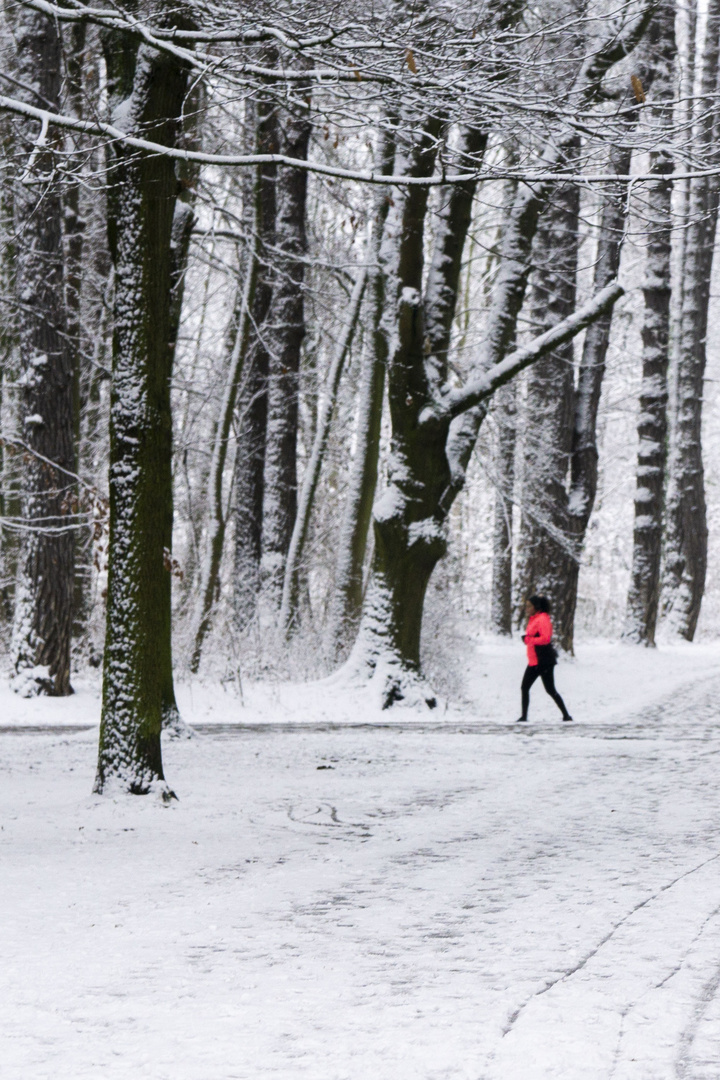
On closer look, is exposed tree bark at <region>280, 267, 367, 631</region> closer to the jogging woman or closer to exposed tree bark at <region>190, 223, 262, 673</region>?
exposed tree bark at <region>190, 223, 262, 673</region>

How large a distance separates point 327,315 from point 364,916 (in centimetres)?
1922

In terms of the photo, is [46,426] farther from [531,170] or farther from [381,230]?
[531,170]

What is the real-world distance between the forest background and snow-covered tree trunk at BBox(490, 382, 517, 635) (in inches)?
3.8

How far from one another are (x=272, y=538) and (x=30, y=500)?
6.12 meters

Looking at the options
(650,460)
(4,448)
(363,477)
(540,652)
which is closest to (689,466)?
(650,460)

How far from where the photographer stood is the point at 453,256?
15.3 m

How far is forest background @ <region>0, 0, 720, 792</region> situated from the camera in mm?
7371

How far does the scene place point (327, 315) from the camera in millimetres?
23688

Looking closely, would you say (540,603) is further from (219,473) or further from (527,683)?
(219,473)

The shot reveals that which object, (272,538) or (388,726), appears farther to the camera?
(272,538)

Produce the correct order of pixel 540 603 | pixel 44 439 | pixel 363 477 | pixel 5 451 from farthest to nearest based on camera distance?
pixel 5 451 < pixel 363 477 < pixel 44 439 < pixel 540 603

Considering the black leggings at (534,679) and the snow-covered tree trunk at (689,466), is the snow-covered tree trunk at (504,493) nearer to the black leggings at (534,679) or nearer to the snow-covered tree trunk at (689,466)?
the snow-covered tree trunk at (689,466)

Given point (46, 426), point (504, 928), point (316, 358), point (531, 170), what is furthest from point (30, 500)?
point (316, 358)

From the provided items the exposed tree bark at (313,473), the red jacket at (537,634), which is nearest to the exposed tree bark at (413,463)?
the red jacket at (537,634)
